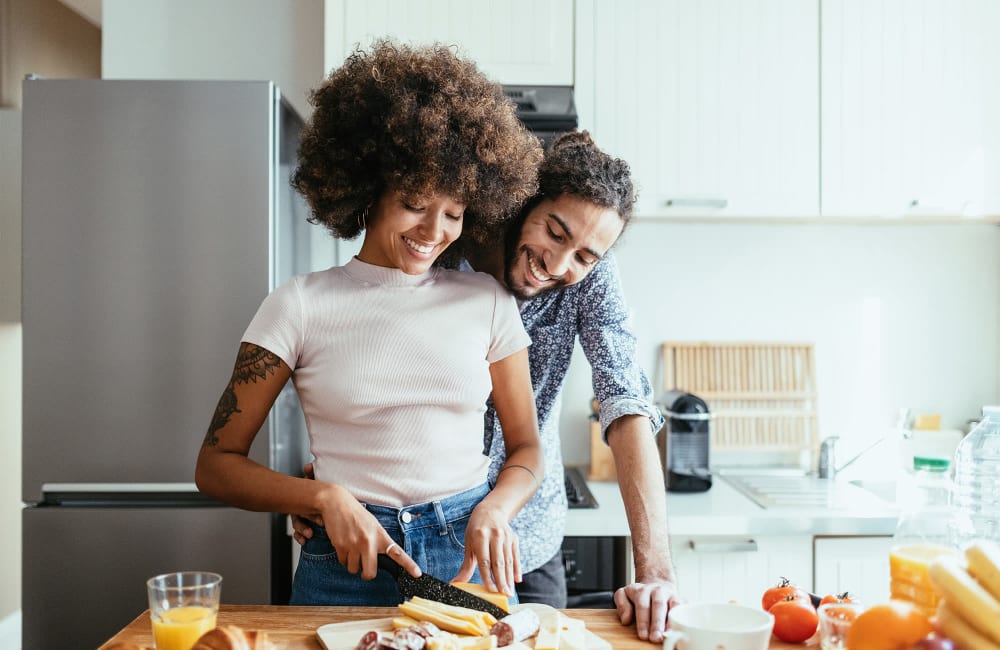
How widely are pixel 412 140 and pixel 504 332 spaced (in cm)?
32

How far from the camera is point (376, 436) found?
1168 mm

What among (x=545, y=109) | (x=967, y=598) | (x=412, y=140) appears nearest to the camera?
(x=967, y=598)

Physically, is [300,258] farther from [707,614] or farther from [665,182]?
[707,614]

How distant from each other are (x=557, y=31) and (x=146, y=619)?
1711mm

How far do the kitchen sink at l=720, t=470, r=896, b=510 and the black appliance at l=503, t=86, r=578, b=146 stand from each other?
1064mm

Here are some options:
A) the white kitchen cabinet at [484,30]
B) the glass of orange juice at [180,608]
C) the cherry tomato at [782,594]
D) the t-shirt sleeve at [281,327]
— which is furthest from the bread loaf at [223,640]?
the white kitchen cabinet at [484,30]

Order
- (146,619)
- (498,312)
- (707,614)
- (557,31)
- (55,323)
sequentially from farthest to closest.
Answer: (557,31)
(55,323)
(498,312)
(146,619)
(707,614)

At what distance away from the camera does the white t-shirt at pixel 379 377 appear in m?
1.16

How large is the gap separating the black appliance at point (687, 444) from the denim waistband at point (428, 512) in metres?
1.13

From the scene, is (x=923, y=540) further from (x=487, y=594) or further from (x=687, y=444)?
(x=687, y=444)

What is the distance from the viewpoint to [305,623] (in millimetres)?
1039

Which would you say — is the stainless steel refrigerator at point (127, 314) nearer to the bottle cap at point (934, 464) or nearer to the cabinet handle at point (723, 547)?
the cabinet handle at point (723, 547)

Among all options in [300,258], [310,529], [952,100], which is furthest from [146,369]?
[952,100]

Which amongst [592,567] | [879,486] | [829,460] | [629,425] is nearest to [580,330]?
[629,425]
